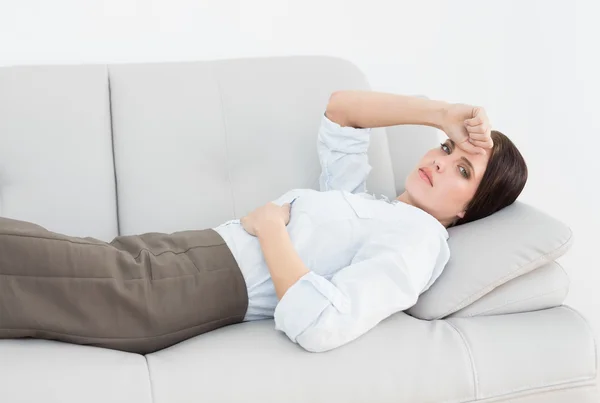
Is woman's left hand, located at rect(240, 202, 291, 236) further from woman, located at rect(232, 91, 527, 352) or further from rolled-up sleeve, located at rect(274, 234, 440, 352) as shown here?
rolled-up sleeve, located at rect(274, 234, 440, 352)

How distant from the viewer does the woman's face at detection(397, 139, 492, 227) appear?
A: 5.12 ft

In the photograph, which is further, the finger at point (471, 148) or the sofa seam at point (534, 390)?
the finger at point (471, 148)

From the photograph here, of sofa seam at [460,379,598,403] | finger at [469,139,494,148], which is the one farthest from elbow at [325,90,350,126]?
sofa seam at [460,379,598,403]

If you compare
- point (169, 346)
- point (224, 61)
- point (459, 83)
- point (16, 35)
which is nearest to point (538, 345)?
point (169, 346)

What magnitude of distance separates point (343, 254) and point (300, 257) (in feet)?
0.30

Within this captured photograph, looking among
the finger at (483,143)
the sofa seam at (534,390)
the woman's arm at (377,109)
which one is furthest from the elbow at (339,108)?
the sofa seam at (534,390)

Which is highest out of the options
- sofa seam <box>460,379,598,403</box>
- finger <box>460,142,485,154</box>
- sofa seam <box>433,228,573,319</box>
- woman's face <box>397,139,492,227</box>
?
finger <box>460,142,485,154</box>

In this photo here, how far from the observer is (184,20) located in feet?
6.91

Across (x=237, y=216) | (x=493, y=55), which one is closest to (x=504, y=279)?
(x=237, y=216)

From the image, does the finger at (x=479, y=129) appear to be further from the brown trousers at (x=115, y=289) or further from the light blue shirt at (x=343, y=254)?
the brown trousers at (x=115, y=289)

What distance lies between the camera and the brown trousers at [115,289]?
4.05 ft

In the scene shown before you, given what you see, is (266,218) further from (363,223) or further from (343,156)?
(343,156)

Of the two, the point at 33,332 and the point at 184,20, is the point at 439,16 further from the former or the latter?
the point at 33,332

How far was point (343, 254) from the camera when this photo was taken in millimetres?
1511
